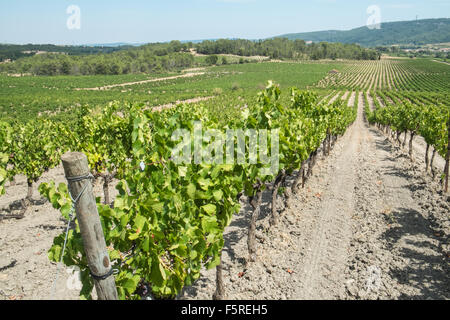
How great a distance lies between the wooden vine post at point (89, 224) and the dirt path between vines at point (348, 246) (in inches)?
153

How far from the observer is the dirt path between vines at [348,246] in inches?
264

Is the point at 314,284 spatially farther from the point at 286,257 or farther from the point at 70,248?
the point at 70,248

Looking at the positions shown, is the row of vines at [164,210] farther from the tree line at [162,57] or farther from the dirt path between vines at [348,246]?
the tree line at [162,57]

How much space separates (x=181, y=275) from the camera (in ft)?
13.3

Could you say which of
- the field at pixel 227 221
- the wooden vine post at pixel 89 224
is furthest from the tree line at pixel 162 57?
the wooden vine post at pixel 89 224

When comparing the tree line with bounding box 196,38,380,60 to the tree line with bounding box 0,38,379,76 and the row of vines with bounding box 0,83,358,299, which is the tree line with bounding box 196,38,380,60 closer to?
the tree line with bounding box 0,38,379,76

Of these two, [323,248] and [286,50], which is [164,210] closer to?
[323,248]

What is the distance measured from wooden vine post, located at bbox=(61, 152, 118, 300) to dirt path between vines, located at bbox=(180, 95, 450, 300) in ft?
12.7

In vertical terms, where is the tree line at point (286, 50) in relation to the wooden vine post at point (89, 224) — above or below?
above

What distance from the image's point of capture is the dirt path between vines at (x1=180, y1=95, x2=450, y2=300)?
6699 millimetres

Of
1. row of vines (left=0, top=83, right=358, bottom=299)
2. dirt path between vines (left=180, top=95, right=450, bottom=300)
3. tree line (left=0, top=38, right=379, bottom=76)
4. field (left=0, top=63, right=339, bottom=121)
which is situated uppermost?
tree line (left=0, top=38, right=379, bottom=76)

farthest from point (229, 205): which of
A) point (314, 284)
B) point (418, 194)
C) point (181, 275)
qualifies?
point (418, 194)

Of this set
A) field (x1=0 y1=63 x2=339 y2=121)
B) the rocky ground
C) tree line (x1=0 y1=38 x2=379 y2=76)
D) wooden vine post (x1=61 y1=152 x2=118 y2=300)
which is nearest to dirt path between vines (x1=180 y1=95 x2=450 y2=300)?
the rocky ground

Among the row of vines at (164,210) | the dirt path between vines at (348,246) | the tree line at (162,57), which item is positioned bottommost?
the dirt path between vines at (348,246)
